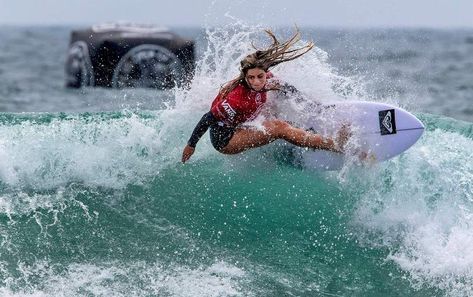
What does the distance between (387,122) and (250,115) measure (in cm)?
138

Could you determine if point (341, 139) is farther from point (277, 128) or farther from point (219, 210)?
point (219, 210)

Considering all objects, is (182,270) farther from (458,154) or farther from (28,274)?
(458,154)

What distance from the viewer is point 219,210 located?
27.1 ft

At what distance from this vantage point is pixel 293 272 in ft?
23.5

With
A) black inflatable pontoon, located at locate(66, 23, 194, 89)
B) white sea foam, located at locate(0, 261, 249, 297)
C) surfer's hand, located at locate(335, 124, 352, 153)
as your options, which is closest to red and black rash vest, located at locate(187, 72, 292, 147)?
surfer's hand, located at locate(335, 124, 352, 153)

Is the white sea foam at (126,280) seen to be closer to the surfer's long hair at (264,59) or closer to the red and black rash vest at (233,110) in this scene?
the red and black rash vest at (233,110)

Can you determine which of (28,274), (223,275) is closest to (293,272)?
(223,275)

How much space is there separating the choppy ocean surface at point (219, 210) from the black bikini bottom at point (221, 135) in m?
0.64

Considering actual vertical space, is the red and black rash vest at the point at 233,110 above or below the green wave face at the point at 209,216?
above

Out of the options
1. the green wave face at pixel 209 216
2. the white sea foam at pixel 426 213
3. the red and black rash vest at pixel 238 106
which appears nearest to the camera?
the green wave face at pixel 209 216

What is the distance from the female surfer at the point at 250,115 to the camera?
7.65 meters

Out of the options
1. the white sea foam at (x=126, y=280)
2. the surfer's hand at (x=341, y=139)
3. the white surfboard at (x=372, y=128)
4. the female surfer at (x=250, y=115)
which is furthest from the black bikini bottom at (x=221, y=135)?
the white sea foam at (x=126, y=280)

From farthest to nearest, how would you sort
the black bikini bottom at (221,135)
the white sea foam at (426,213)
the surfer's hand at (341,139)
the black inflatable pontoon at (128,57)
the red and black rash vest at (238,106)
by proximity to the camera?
the black inflatable pontoon at (128,57), the surfer's hand at (341,139), the black bikini bottom at (221,135), the red and black rash vest at (238,106), the white sea foam at (426,213)

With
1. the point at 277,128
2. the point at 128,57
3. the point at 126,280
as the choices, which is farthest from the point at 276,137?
the point at 128,57
